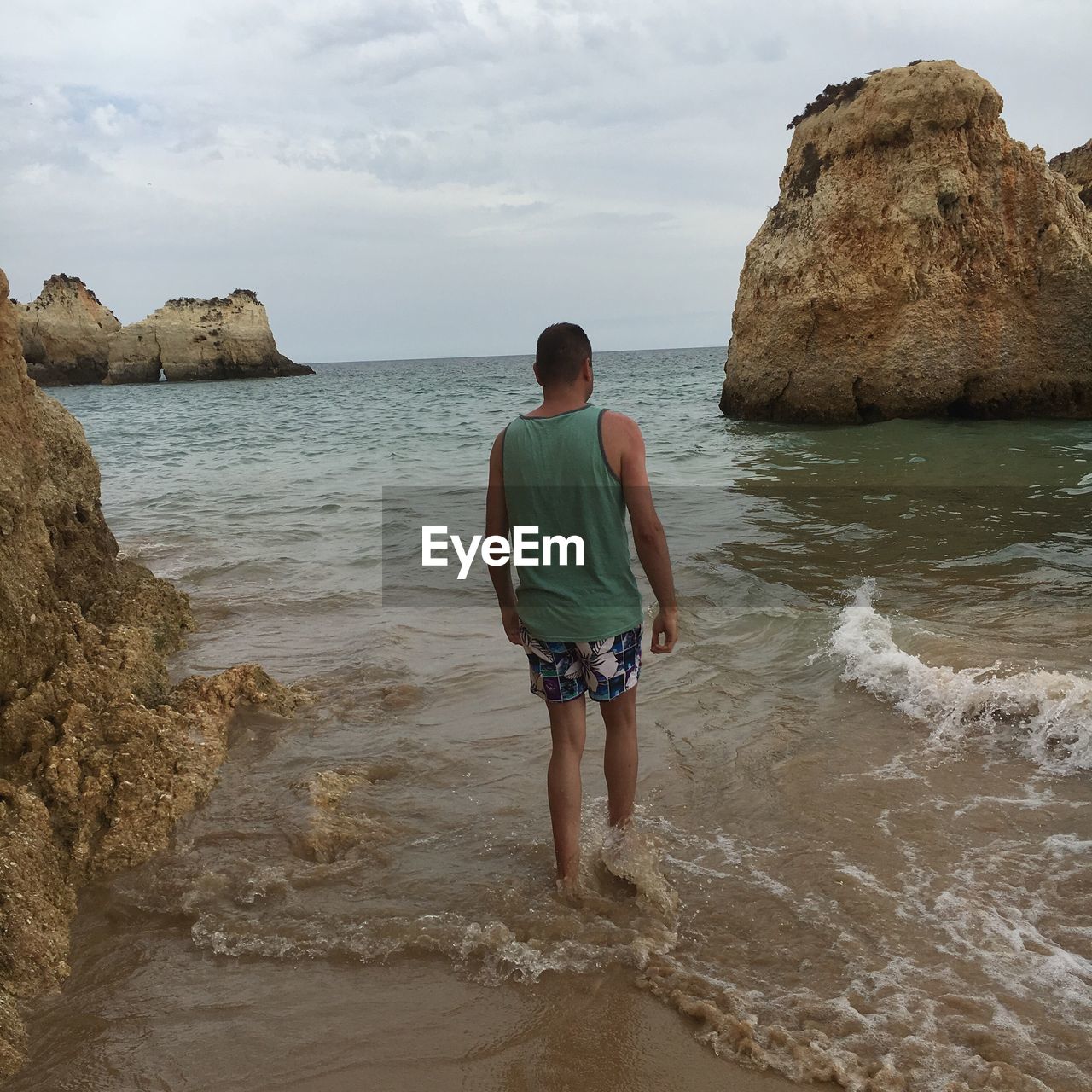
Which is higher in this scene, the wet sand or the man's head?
the man's head

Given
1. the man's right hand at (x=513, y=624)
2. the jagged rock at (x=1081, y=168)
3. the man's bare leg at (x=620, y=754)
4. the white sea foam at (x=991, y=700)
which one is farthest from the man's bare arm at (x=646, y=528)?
the jagged rock at (x=1081, y=168)

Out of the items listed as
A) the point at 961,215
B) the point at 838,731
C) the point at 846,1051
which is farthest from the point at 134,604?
the point at 961,215

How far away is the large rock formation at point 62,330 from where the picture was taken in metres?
56.1

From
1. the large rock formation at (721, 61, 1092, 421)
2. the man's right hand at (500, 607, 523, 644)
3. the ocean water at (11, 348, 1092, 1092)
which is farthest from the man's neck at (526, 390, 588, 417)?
the large rock formation at (721, 61, 1092, 421)

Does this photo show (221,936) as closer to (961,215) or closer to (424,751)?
(424,751)

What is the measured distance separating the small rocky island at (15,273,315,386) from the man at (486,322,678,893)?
61644 mm

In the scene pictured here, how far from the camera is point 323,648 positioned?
19.5 feet

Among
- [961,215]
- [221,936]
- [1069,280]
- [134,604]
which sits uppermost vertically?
[961,215]

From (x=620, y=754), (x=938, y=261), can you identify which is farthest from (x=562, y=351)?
(x=938, y=261)

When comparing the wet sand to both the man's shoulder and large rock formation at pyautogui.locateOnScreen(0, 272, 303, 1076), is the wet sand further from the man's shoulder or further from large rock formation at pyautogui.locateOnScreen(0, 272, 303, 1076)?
the man's shoulder

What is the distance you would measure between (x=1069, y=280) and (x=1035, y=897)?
16013mm

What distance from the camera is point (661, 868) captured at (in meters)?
3.16

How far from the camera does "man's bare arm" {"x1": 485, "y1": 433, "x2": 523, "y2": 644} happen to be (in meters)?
3.02
